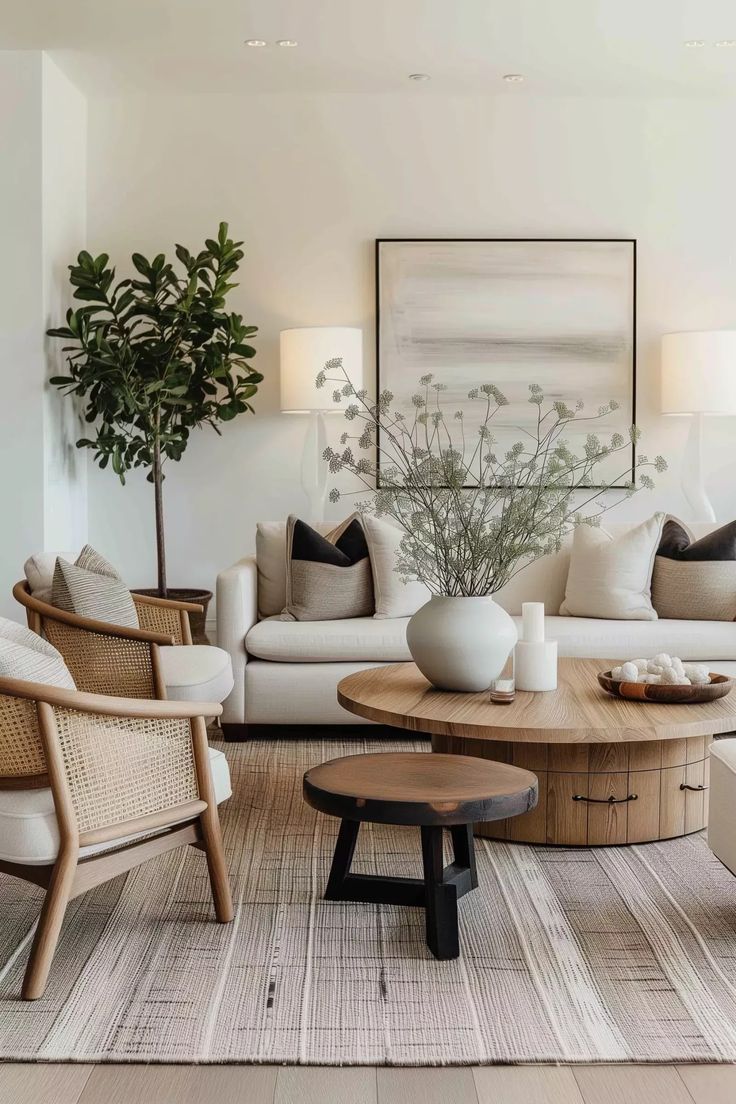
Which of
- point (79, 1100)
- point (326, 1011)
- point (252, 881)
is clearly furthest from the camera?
point (252, 881)

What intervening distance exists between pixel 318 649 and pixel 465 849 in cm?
173

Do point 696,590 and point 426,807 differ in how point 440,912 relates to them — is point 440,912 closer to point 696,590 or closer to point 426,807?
point 426,807

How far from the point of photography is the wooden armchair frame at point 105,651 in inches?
138

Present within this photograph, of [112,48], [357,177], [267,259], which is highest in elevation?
[112,48]

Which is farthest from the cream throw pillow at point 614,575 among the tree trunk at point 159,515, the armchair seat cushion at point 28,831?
the armchair seat cushion at point 28,831

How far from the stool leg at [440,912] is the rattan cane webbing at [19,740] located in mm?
859

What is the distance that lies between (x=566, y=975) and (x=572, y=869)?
2.19 ft

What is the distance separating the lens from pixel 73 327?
554 centimetres

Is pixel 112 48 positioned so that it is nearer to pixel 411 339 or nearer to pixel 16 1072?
pixel 411 339

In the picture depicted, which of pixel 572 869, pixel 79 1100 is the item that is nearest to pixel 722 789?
pixel 572 869

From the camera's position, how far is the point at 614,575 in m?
4.88

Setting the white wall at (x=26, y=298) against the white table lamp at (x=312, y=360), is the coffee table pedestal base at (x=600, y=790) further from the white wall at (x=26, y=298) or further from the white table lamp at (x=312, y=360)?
the white wall at (x=26, y=298)

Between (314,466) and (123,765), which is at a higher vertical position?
(314,466)

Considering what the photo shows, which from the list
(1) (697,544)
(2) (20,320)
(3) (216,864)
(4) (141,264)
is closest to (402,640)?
(1) (697,544)
